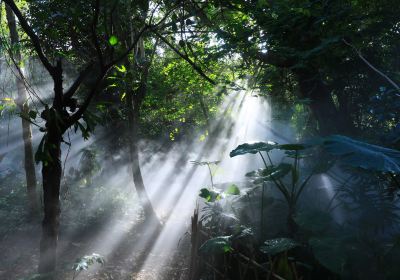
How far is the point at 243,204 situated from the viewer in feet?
19.6

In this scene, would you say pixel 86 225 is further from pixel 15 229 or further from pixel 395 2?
pixel 395 2

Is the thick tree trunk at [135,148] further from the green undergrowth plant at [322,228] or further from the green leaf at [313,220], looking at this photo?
the green leaf at [313,220]

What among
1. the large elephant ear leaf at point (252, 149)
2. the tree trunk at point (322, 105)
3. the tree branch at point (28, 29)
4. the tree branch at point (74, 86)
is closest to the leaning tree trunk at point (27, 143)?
the tree branch at point (74, 86)

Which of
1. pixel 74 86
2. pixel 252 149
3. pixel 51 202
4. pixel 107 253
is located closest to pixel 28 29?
pixel 74 86

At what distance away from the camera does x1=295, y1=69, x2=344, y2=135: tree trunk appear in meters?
6.42

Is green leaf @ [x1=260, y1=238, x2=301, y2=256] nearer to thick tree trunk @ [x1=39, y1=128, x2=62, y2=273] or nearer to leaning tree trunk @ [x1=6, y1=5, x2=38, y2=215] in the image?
thick tree trunk @ [x1=39, y1=128, x2=62, y2=273]

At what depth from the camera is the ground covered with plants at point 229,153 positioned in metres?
3.89

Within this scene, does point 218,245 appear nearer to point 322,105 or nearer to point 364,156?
point 364,156

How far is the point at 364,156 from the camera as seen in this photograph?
113 inches

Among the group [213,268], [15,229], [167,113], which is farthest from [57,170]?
[167,113]

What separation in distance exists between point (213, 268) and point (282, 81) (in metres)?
4.51

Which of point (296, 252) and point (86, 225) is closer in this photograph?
point (296, 252)

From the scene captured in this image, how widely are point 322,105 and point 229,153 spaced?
2386mm

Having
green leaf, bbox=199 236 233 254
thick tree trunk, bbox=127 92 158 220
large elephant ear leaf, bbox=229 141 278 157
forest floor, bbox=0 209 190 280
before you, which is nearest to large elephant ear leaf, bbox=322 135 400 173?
large elephant ear leaf, bbox=229 141 278 157
